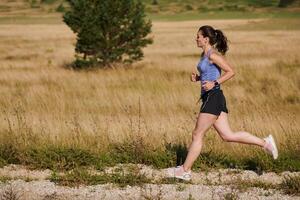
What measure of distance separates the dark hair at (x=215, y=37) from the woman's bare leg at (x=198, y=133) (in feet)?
2.88

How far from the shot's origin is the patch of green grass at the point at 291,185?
20.3ft

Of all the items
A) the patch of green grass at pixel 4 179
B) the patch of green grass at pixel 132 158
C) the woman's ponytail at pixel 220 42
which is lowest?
the patch of green grass at pixel 132 158

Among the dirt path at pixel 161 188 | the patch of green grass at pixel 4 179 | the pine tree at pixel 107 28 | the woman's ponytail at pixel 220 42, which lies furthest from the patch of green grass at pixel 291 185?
the pine tree at pixel 107 28

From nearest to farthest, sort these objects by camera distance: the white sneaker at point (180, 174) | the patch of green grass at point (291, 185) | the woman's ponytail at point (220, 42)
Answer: the patch of green grass at point (291, 185), the white sneaker at point (180, 174), the woman's ponytail at point (220, 42)

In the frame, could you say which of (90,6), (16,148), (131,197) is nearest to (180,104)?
(16,148)

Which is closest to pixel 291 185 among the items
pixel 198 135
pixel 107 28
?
pixel 198 135

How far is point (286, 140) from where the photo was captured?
335 inches

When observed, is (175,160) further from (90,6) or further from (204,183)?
(90,6)

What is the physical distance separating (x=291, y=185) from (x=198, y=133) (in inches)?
51.1

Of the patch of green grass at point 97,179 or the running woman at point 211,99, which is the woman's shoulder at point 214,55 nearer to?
the running woman at point 211,99

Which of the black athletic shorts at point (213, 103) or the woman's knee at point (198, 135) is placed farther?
the woman's knee at point (198, 135)

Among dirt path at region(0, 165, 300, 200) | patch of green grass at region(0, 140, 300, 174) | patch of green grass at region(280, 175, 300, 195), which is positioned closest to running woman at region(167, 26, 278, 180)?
dirt path at region(0, 165, 300, 200)

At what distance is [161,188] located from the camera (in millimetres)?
6434

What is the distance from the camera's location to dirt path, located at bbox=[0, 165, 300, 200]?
6.09 meters
